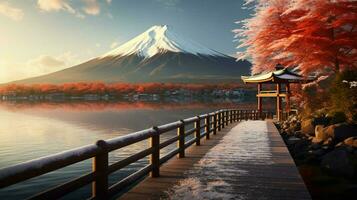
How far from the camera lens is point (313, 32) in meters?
21.6

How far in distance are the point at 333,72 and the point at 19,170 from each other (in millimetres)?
21182

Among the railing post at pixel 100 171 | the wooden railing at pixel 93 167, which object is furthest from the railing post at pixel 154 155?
the railing post at pixel 100 171

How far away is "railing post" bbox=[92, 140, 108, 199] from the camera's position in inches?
229

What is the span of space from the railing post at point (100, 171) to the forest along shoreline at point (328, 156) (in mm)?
6356

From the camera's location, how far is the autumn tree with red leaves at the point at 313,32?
19109 millimetres

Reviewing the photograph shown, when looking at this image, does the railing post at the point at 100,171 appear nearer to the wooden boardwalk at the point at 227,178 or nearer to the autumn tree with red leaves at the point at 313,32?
the wooden boardwalk at the point at 227,178

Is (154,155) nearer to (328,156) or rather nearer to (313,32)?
(328,156)

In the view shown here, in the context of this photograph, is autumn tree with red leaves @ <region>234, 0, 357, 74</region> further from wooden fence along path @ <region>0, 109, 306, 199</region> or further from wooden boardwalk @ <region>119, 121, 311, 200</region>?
wooden fence along path @ <region>0, 109, 306, 199</region>

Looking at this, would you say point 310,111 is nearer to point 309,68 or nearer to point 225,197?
point 309,68

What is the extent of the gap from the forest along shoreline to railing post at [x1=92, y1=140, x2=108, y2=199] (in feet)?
20.9

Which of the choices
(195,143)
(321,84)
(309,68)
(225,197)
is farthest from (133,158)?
(321,84)

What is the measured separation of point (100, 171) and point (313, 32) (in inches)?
730

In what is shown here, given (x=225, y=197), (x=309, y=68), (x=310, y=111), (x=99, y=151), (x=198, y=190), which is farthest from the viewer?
(x=310, y=111)

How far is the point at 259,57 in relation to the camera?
27844 millimetres
